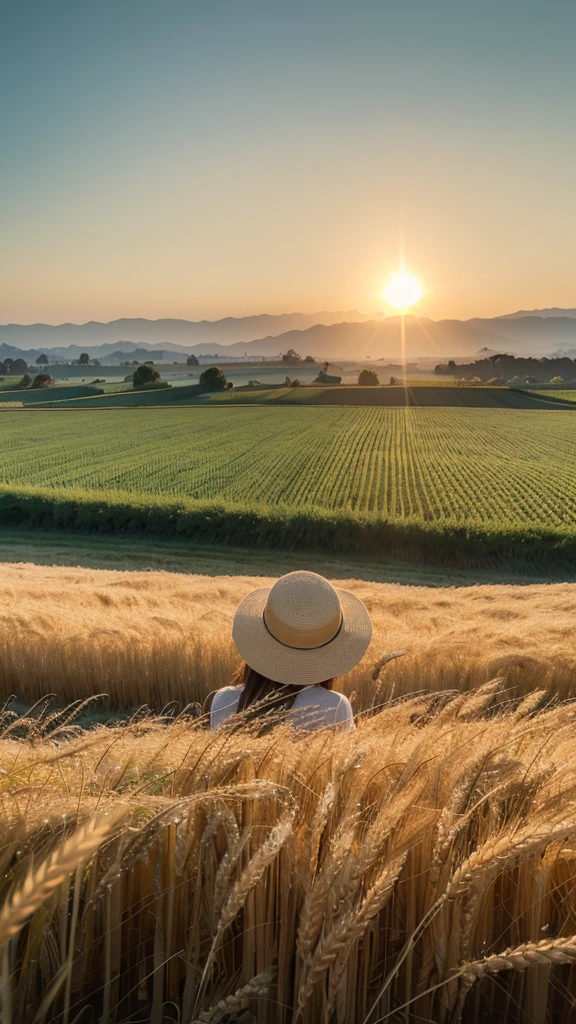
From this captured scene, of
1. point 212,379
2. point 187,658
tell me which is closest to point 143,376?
point 212,379

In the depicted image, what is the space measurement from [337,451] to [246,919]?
137ft

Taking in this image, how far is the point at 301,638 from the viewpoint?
12.1 feet

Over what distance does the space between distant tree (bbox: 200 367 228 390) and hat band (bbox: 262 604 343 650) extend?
104761 mm

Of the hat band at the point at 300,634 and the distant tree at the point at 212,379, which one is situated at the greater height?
the distant tree at the point at 212,379

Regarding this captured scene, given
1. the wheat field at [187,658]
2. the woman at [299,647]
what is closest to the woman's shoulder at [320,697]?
the woman at [299,647]

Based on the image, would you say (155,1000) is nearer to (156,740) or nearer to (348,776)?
(348,776)

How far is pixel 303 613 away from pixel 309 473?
103 ft

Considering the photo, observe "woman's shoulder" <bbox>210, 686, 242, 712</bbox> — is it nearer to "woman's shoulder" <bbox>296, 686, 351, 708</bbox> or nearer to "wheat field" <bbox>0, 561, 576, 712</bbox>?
"woman's shoulder" <bbox>296, 686, 351, 708</bbox>

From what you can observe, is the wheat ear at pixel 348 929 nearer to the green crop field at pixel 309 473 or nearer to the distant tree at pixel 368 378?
the green crop field at pixel 309 473

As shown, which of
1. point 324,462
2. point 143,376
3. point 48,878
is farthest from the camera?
point 143,376

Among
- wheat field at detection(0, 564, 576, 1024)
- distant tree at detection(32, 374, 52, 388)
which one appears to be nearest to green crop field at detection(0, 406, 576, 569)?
wheat field at detection(0, 564, 576, 1024)

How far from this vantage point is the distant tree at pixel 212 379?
107 meters

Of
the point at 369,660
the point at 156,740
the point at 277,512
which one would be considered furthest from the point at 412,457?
the point at 156,740

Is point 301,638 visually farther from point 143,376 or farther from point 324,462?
point 143,376
